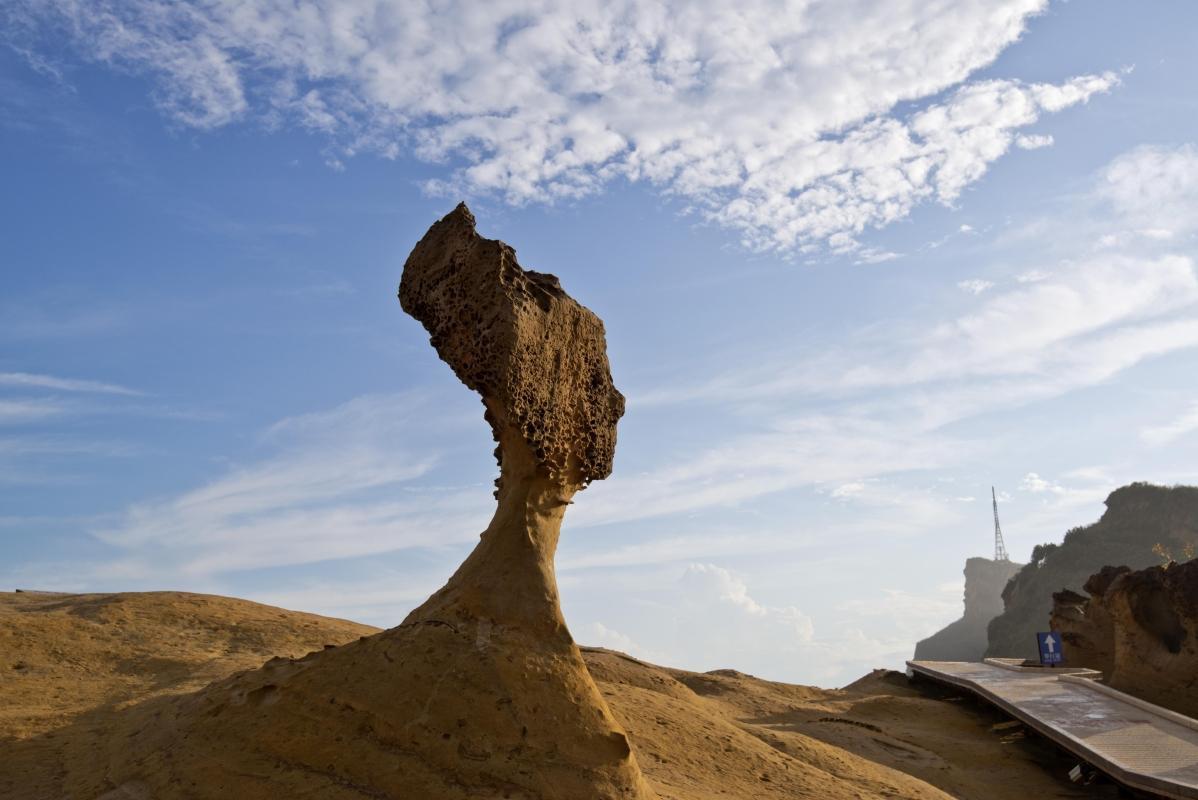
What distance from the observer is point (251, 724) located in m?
5.46

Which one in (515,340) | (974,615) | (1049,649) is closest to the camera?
(515,340)

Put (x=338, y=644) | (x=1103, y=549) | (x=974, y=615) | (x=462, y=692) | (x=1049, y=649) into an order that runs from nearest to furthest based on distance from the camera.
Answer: (x=462, y=692), (x=338, y=644), (x=1049, y=649), (x=1103, y=549), (x=974, y=615)

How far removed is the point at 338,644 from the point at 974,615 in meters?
84.9

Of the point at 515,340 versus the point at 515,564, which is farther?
the point at 515,564

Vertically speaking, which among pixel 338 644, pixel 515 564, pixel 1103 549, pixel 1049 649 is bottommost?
pixel 1049 649

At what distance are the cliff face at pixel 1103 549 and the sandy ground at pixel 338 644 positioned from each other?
36.0m

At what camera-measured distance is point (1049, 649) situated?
1995cm

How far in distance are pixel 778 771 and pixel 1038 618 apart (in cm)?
4342

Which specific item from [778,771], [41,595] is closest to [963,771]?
[778,771]

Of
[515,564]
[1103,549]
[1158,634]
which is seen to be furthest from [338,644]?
[1103,549]

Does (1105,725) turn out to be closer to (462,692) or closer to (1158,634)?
(1158,634)

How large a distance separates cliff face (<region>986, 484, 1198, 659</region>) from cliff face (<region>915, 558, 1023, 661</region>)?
80.4 ft

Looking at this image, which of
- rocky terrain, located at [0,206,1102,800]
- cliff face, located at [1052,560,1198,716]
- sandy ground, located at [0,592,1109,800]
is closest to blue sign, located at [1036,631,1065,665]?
cliff face, located at [1052,560,1198,716]

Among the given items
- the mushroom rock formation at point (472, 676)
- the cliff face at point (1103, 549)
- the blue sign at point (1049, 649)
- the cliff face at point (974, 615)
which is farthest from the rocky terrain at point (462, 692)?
the cliff face at point (974, 615)
